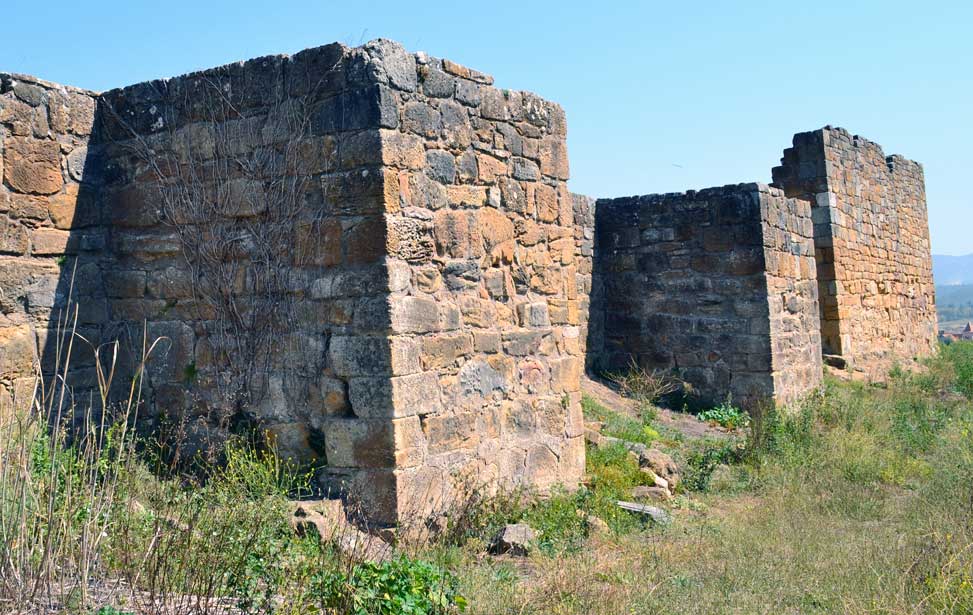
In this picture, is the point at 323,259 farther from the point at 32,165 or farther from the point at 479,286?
the point at 32,165

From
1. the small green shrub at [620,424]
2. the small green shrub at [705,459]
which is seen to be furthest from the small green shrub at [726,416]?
the small green shrub at [620,424]

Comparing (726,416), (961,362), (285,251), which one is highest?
(285,251)

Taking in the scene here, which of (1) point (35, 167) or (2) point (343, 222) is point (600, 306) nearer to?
(2) point (343, 222)

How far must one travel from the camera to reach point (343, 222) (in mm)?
4840

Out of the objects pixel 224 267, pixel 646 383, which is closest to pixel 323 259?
pixel 224 267

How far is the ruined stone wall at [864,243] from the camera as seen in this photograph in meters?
11.8

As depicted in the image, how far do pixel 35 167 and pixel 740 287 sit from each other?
6735 mm

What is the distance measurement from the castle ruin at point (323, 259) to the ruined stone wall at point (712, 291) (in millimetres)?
3644

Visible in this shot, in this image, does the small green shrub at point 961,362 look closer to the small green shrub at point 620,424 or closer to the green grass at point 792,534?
the green grass at point 792,534

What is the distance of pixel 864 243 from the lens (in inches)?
504

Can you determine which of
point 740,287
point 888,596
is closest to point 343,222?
point 888,596

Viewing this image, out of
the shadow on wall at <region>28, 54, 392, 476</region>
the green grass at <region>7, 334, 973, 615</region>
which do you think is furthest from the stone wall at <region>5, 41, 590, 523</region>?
the green grass at <region>7, 334, 973, 615</region>

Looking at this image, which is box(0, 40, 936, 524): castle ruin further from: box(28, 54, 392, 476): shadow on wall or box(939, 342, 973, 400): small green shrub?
box(939, 342, 973, 400): small green shrub

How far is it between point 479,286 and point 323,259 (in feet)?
3.34
